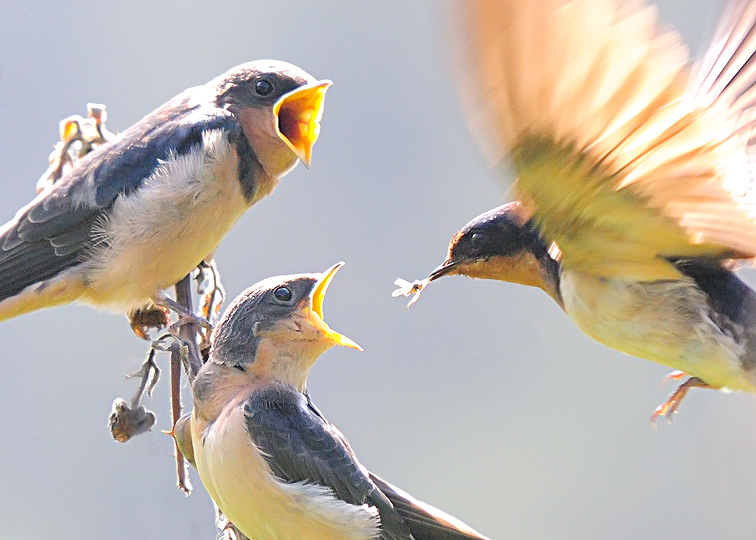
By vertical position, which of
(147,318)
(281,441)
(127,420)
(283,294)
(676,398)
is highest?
(147,318)

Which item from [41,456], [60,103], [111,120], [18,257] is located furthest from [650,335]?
[111,120]

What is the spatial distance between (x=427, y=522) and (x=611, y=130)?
92 cm

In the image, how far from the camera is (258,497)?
1813 mm

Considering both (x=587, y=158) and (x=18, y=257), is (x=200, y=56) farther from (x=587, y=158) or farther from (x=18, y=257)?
(x=587, y=158)

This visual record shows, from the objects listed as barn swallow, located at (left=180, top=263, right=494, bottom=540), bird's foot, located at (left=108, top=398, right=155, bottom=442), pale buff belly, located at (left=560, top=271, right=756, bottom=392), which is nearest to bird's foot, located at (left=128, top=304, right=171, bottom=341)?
barn swallow, located at (left=180, top=263, right=494, bottom=540)

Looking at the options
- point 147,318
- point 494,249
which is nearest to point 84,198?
point 147,318

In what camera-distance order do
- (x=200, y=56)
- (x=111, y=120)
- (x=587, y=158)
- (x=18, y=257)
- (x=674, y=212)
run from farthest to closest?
1. (x=200, y=56)
2. (x=111, y=120)
3. (x=18, y=257)
4. (x=674, y=212)
5. (x=587, y=158)

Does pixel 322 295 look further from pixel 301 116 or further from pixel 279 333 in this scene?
pixel 301 116

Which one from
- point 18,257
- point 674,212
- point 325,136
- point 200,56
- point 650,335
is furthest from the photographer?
point 325,136

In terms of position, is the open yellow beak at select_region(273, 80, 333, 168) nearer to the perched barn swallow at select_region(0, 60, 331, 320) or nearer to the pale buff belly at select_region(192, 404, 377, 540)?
the perched barn swallow at select_region(0, 60, 331, 320)

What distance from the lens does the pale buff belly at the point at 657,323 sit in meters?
1.93

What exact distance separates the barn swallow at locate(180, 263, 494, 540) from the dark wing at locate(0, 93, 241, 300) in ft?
1.43

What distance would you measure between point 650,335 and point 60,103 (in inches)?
93.6

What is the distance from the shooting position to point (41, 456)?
275cm
